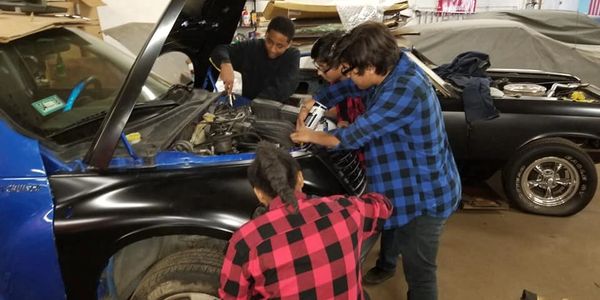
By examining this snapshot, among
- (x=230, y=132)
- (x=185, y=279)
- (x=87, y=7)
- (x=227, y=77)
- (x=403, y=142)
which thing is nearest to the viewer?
(x=185, y=279)

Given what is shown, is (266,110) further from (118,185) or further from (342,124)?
(118,185)

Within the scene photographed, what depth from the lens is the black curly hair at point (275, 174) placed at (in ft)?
4.35

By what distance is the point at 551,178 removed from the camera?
3.53 metres

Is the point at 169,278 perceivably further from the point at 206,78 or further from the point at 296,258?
the point at 206,78

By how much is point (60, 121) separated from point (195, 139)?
22.5 inches

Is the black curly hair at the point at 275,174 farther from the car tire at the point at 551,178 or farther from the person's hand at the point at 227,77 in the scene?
the car tire at the point at 551,178

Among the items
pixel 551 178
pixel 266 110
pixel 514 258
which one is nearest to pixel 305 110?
pixel 266 110

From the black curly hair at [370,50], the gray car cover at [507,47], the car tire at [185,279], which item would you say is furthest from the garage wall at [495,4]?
the car tire at [185,279]

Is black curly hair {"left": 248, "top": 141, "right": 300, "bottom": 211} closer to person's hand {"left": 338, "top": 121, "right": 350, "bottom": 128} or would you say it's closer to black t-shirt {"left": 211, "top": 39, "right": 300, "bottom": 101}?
person's hand {"left": 338, "top": 121, "right": 350, "bottom": 128}

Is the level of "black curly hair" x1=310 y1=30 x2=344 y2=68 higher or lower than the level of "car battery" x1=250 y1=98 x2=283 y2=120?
higher

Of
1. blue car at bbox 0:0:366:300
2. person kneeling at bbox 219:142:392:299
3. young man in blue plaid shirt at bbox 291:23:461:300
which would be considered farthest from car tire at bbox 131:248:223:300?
young man in blue plaid shirt at bbox 291:23:461:300

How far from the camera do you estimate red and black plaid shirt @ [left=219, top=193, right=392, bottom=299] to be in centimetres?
131

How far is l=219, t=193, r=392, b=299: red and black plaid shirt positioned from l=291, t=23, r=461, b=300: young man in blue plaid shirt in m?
0.50

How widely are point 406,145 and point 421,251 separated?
474 mm
